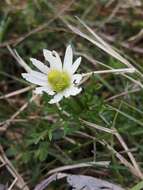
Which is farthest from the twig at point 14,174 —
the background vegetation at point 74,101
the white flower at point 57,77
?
the white flower at point 57,77

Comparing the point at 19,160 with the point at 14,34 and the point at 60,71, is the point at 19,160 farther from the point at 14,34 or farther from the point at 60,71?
the point at 14,34

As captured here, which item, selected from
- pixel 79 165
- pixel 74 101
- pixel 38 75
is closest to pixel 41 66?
pixel 38 75

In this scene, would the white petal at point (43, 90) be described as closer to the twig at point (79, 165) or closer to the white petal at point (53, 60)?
the white petal at point (53, 60)

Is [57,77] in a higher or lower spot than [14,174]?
higher

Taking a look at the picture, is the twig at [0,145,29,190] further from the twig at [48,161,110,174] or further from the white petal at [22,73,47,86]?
the white petal at [22,73,47,86]

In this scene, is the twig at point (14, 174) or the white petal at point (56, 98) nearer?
the white petal at point (56, 98)

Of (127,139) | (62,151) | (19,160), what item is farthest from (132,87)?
(19,160)

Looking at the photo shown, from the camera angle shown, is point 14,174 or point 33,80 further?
point 14,174

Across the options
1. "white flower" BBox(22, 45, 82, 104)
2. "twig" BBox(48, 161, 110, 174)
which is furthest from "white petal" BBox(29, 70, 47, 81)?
"twig" BBox(48, 161, 110, 174)

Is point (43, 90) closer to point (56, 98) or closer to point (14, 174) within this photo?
point (56, 98)
